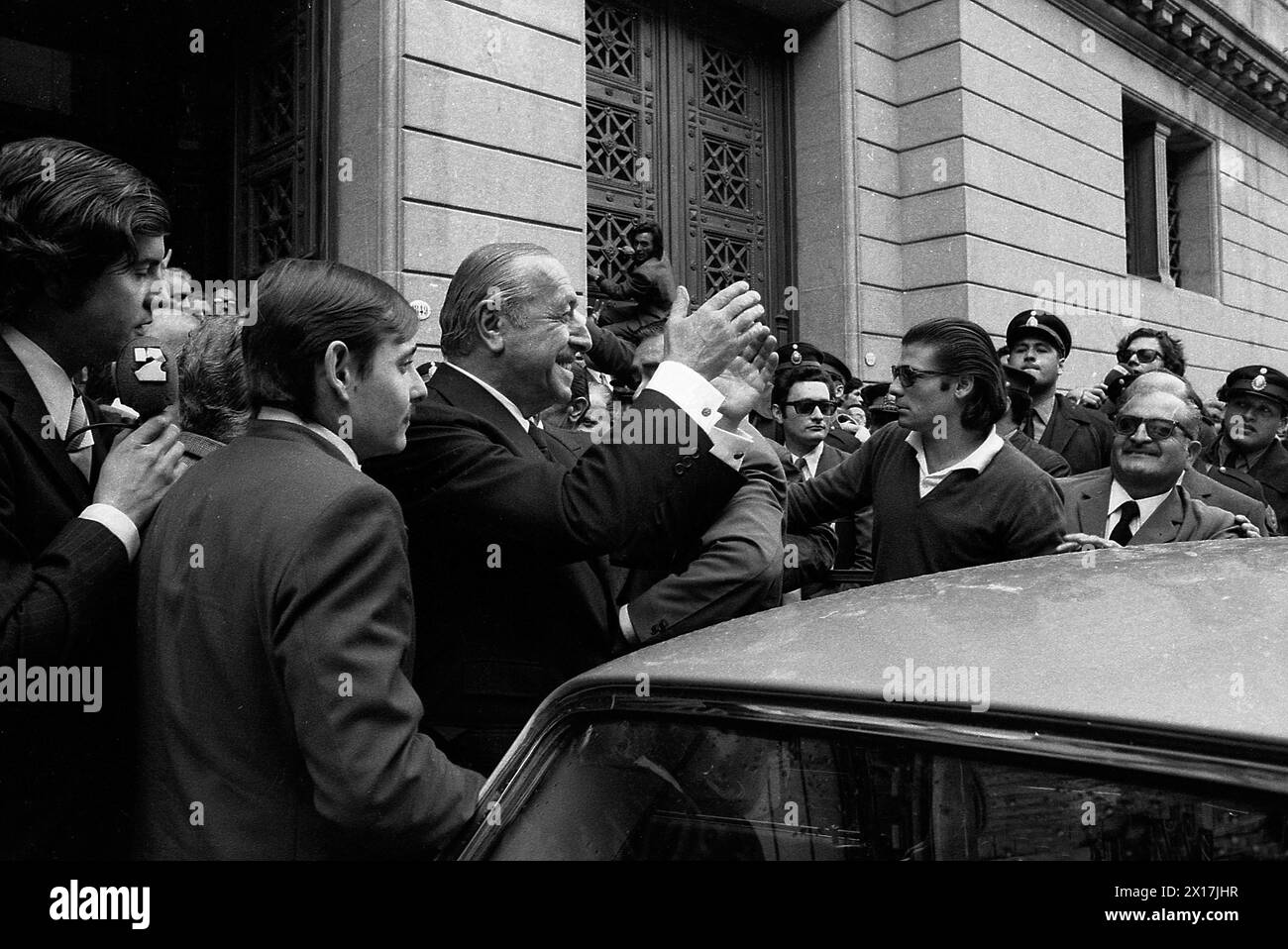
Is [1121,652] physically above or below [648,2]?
below

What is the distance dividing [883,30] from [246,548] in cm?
1103

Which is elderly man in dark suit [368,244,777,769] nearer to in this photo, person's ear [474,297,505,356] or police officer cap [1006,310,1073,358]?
person's ear [474,297,505,356]

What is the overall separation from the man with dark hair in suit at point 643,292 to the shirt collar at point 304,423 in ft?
16.6

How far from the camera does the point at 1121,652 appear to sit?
1.41 m

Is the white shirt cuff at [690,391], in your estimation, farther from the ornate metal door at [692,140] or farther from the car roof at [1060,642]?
the ornate metal door at [692,140]

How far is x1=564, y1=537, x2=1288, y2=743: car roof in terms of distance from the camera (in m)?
1.27

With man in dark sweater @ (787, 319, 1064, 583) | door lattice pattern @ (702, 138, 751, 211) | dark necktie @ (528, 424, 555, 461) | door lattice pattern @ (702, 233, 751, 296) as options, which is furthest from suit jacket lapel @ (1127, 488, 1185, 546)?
door lattice pattern @ (702, 138, 751, 211)

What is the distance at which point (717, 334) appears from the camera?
89.7 inches

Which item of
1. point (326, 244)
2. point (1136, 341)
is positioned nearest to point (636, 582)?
point (326, 244)

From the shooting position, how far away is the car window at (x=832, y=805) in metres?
1.21

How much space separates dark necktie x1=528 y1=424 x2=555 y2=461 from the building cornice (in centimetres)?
1149

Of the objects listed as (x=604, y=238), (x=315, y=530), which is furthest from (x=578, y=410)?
(x=604, y=238)

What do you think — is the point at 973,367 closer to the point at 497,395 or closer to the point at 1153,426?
the point at 1153,426
